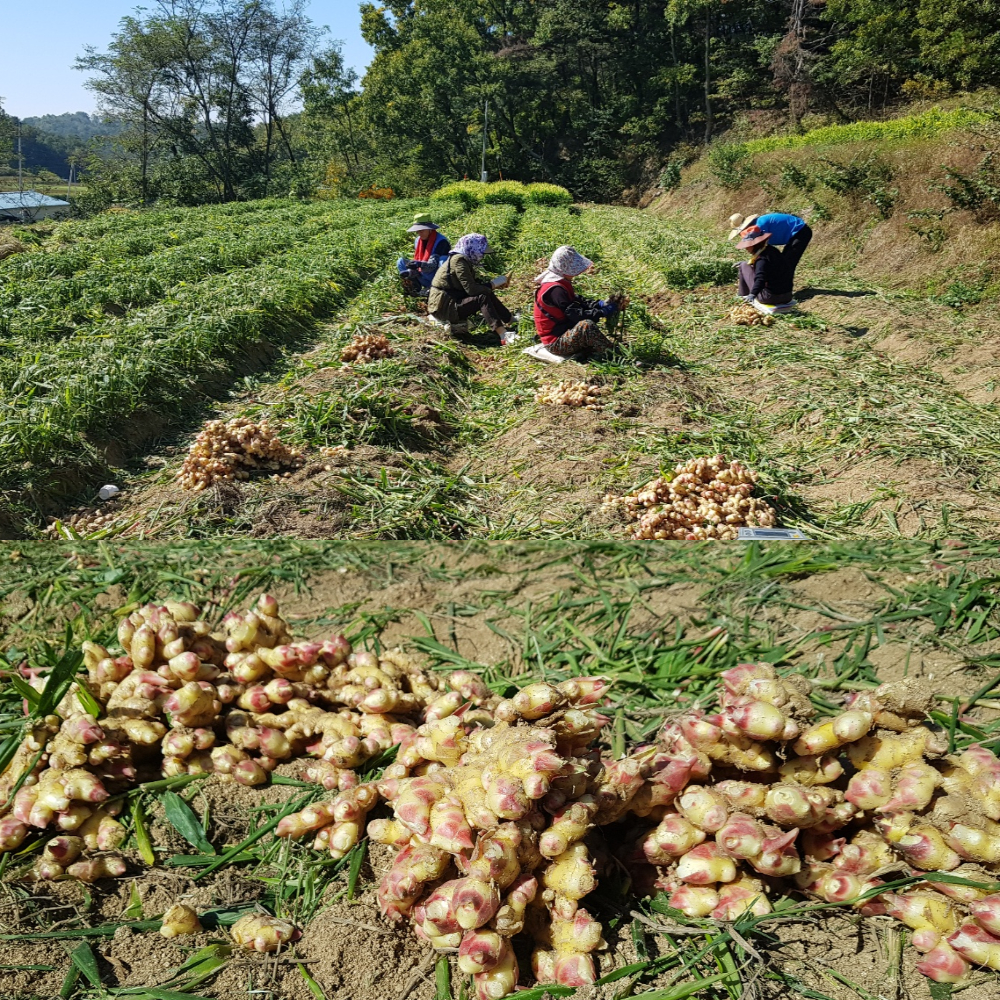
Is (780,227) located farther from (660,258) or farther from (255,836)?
(255,836)

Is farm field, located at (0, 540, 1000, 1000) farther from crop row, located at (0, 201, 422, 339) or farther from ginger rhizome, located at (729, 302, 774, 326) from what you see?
crop row, located at (0, 201, 422, 339)

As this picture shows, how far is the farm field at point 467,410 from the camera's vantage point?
4758 millimetres

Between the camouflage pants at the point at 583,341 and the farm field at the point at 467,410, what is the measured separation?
0.26 meters

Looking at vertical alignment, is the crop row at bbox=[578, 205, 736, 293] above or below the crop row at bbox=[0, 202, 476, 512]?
above

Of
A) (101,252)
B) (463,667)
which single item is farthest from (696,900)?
(101,252)

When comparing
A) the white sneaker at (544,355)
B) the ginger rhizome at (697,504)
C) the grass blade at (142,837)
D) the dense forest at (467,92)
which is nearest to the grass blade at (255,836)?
the grass blade at (142,837)

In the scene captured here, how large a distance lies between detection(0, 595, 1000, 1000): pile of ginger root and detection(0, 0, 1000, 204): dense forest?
37817mm

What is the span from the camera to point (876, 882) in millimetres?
1578

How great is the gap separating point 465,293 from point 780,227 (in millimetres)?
4290

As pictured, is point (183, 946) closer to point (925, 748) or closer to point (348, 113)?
point (925, 748)

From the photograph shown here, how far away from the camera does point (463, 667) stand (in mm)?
2404

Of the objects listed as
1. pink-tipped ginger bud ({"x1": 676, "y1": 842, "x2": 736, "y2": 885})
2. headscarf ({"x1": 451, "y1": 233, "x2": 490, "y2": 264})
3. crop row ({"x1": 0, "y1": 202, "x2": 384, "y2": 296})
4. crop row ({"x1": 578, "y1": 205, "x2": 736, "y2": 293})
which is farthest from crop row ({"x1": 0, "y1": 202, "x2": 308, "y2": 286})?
pink-tipped ginger bud ({"x1": 676, "y1": 842, "x2": 736, "y2": 885})

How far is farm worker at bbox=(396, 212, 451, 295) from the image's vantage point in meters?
10.3

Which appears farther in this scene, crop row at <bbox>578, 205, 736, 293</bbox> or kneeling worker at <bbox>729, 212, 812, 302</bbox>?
crop row at <bbox>578, 205, 736, 293</bbox>
